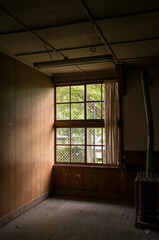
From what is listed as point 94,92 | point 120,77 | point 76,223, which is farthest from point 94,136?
point 76,223

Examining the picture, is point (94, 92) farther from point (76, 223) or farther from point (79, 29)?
point (76, 223)

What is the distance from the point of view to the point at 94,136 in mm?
5844

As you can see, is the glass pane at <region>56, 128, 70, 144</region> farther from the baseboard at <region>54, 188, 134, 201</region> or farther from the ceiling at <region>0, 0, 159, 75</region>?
the ceiling at <region>0, 0, 159, 75</region>

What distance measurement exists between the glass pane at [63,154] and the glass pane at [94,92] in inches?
56.4

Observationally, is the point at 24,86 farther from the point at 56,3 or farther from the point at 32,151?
the point at 56,3

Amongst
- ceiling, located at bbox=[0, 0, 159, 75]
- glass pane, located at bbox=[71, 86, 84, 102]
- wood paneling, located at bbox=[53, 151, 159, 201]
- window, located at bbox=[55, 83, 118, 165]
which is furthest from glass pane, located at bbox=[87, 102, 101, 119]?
ceiling, located at bbox=[0, 0, 159, 75]

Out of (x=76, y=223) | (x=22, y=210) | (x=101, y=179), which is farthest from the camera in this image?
(x=101, y=179)

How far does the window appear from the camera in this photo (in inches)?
228

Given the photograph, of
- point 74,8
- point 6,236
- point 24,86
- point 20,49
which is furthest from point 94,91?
point 6,236

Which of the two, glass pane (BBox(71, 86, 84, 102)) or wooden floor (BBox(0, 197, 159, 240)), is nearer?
wooden floor (BBox(0, 197, 159, 240))

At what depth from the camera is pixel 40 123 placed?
5.50 metres

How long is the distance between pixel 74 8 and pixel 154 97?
321 cm

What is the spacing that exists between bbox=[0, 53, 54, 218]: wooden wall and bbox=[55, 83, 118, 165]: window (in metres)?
0.29

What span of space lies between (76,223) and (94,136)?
2252 mm
